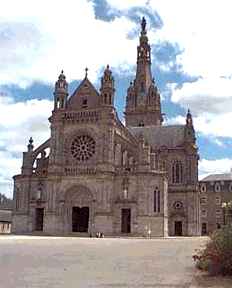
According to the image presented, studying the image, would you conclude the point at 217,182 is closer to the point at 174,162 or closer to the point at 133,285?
the point at 174,162

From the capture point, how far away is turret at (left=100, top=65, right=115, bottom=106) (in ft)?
190

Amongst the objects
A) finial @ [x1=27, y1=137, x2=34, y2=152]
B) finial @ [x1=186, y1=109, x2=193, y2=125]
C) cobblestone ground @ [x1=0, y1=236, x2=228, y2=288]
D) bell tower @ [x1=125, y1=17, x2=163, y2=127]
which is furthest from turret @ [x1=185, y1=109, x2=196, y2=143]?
cobblestone ground @ [x1=0, y1=236, x2=228, y2=288]

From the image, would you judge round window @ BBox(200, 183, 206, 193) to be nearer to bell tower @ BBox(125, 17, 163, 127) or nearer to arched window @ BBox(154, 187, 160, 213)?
bell tower @ BBox(125, 17, 163, 127)

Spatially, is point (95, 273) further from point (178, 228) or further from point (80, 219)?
point (178, 228)

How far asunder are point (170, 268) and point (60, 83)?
4955 cm

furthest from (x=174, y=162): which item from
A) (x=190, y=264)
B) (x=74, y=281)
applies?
(x=74, y=281)

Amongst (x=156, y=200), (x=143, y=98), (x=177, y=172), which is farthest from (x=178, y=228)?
(x=143, y=98)

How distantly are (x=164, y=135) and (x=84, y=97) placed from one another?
1795 cm

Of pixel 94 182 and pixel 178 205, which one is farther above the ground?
pixel 94 182

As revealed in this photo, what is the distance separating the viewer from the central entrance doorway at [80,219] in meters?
57.1

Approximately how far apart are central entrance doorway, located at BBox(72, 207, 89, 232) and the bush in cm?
4474

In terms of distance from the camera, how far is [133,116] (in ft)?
294

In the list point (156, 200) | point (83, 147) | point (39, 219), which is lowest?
point (39, 219)

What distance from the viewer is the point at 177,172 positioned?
6881 cm
